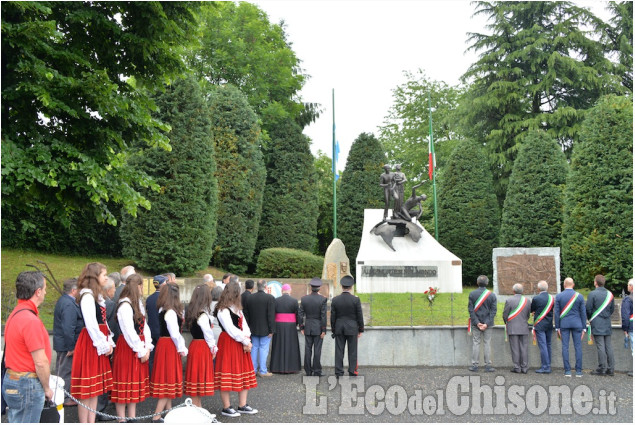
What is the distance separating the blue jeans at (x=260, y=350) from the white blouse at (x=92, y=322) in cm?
384

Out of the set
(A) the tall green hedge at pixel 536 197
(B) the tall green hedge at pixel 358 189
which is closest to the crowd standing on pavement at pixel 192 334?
(A) the tall green hedge at pixel 536 197

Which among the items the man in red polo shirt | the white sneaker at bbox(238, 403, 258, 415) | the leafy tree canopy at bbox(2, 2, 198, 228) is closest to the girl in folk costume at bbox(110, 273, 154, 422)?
the white sneaker at bbox(238, 403, 258, 415)

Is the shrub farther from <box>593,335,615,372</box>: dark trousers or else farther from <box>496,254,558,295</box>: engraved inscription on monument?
<box>593,335,615,372</box>: dark trousers

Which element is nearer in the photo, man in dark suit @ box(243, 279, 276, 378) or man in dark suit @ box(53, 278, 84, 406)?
man in dark suit @ box(53, 278, 84, 406)

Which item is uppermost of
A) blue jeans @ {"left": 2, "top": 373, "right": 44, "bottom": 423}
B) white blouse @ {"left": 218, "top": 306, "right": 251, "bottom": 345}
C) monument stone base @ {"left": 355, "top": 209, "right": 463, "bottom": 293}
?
monument stone base @ {"left": 355, "top": 209, "right": 463, "bottom": 293}

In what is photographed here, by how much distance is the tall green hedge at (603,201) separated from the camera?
18609mm

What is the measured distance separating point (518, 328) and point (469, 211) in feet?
55.9

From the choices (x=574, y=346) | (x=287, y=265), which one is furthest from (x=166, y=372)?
(x=287, y=265)

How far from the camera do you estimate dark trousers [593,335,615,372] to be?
400 inches

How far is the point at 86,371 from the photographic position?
6.48 metres

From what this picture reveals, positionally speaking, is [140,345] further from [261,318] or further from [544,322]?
[544,322]

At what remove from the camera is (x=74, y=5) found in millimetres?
11273

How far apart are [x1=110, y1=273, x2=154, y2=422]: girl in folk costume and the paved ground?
2.81 feet

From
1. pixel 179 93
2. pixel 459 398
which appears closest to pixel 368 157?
pixel 179 93
